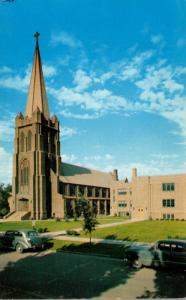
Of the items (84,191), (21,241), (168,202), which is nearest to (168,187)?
(168,202)

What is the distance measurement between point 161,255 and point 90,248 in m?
7.88

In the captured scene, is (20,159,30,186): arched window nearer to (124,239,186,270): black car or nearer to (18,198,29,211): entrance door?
(18,198,29,211): entrance door

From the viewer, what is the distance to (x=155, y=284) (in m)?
12.5

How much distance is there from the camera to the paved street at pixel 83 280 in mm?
11305

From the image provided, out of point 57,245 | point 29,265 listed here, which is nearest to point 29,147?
point 57,245

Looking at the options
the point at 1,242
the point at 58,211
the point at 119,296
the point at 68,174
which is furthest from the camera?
the point at 68,174

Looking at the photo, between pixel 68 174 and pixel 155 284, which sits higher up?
pixel 68 174

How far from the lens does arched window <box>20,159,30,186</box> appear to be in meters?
65.4

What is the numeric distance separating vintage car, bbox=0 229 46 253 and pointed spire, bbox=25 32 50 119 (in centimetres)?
4914

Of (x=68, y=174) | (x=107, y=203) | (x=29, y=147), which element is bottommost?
(x=107, y=203)

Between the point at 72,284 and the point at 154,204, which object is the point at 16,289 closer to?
the point at 72,284

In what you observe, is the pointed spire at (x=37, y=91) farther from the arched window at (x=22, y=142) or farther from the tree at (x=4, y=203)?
the tree at (x=4, y=203)

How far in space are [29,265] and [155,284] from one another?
7.32 meters

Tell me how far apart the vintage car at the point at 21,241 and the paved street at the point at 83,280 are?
221cm
